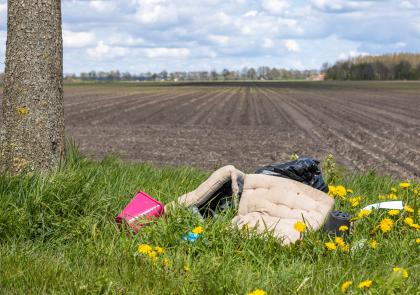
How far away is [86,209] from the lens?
16.0 feet

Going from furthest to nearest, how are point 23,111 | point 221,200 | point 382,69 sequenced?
1. point 382,69
2. point 23,111
3. point 221,200

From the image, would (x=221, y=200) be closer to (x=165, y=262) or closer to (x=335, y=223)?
(x=335, y=223)

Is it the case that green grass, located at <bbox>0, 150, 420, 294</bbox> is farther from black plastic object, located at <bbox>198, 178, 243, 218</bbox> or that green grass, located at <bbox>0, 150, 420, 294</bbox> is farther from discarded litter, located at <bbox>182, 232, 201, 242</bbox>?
black plastic object, located at <bbox>198, 178, 243, 218</bbox>

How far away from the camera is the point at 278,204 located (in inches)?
195

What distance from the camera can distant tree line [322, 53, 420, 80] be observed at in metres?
155

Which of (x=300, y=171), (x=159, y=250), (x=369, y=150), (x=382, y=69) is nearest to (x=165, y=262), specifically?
(x=159, y=250)

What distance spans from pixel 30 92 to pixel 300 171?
2.77m

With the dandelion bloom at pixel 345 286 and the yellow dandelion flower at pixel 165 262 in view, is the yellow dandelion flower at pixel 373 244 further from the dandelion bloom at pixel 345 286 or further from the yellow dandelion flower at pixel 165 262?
the yellow dandelion flower at pixel 165 262

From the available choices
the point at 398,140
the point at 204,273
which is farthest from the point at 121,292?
the point at 398,140

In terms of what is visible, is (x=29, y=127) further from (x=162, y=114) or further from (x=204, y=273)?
(x=162, y=114)

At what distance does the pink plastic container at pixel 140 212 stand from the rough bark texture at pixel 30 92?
4.11 ft

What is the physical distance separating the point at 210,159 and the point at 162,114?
17313 millimetres

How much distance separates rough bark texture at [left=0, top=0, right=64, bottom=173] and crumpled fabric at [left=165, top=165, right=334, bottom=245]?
1.61 m

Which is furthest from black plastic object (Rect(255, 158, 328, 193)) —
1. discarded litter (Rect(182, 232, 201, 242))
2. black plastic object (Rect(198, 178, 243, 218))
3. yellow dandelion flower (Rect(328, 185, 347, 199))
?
discarded litter (Rect(182, 232, 201, 242))
